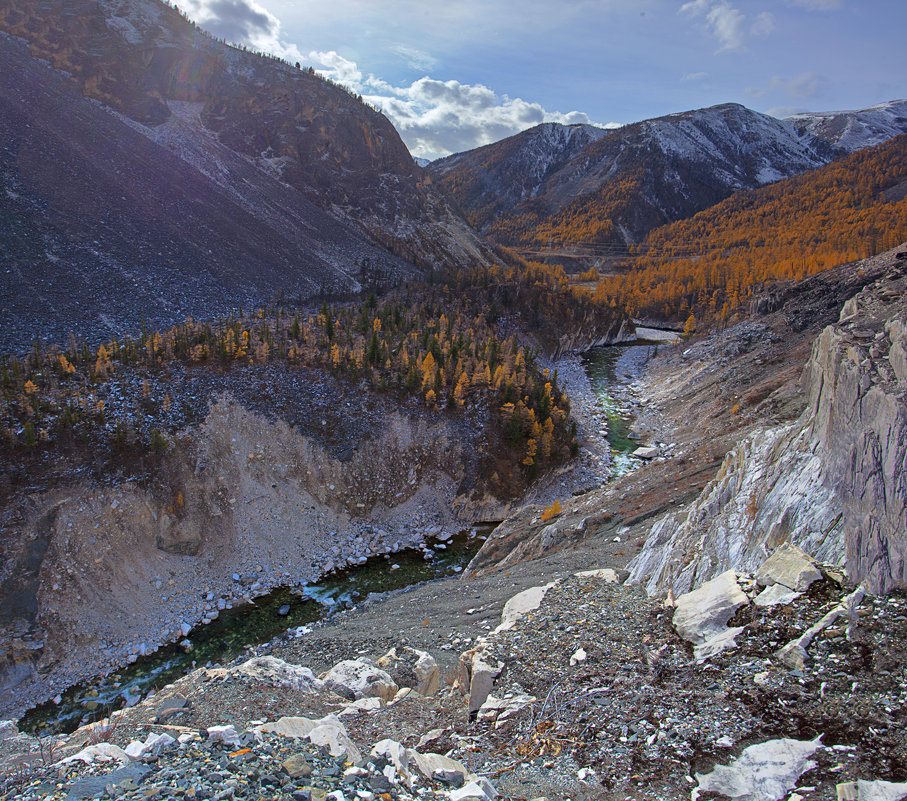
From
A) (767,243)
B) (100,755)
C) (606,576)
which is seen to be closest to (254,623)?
(100,755)

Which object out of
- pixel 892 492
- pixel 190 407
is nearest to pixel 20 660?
pixel 190 407

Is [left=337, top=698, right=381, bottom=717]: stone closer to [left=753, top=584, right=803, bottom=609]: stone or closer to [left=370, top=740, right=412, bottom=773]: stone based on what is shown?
[left=370, top=740, right=412, bottom=773]: stone

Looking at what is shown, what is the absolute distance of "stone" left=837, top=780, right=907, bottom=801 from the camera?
232 inches

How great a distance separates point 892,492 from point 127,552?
30.2 metres

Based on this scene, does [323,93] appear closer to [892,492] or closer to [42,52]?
[42,52]

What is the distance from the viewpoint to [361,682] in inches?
537

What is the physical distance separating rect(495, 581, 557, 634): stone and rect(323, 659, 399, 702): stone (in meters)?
3.59

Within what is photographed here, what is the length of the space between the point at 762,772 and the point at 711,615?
3.92m

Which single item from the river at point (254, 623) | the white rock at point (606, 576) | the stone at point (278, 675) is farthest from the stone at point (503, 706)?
the river at point (254, 623)

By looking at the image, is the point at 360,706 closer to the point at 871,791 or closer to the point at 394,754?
the point at 394,754

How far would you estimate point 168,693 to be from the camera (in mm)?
14305

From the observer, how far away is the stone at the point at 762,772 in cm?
665

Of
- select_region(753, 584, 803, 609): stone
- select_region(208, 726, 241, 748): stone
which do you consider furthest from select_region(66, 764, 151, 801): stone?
select_region(753, 584, 803, 609): stone

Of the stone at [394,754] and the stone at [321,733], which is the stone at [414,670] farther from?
the stone at [394,754]
